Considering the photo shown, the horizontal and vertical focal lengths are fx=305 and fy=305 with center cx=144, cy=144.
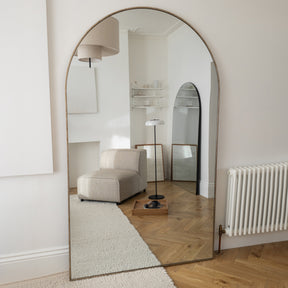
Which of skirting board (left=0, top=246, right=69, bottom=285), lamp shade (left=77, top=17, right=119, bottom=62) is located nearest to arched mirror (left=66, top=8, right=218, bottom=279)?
lamp shade (left=77, top=17, right=119, bottom=62)

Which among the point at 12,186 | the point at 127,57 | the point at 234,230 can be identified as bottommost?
the point at 234,230

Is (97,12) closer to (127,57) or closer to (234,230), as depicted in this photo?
(127,57)

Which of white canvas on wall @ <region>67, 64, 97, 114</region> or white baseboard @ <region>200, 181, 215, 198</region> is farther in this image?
white baseboard @ <region>200, 181, 215, 198</region>

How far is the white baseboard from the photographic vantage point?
251cm

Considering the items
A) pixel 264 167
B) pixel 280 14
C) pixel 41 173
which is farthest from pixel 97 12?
pixel 264 167

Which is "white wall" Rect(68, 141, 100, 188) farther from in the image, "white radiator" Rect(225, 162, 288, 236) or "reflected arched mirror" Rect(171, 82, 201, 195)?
"white radiator" Rect(225, 162, 288, 236)

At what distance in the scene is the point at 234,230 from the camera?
2576 mm

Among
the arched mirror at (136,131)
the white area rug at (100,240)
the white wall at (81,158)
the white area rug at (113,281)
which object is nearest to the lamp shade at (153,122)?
the arched mirror at (136,131)

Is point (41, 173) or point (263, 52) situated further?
point (263, 52)

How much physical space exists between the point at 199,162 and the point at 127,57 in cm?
100

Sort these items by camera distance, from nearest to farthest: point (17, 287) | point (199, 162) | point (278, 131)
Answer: point (17, 287), point (199, 162), point (278, 131)

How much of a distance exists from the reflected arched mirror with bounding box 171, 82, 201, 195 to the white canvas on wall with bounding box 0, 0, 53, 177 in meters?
0.96

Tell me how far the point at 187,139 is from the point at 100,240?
1.03 meters

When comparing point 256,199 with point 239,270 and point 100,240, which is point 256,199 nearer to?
point 239,270
